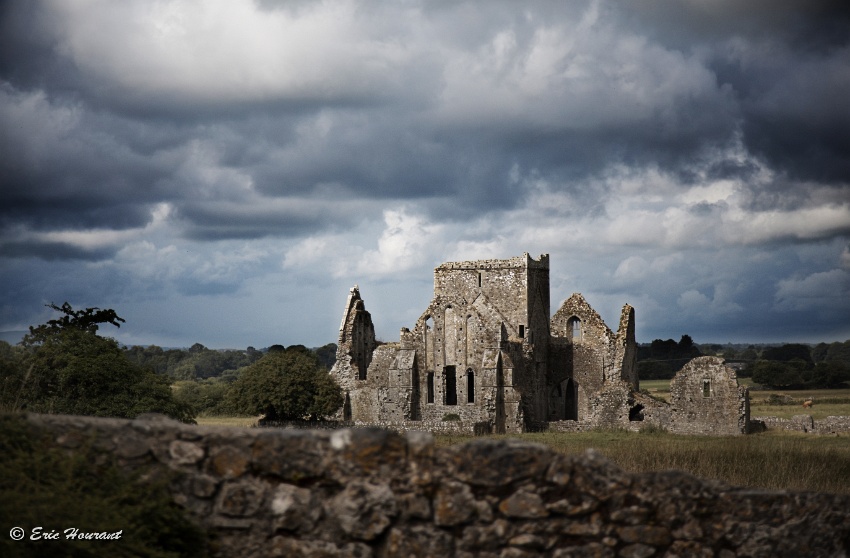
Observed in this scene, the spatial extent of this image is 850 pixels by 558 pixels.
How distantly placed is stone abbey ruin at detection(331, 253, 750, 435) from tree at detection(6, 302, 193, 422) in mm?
15922

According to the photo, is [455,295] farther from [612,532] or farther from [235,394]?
[612,532]

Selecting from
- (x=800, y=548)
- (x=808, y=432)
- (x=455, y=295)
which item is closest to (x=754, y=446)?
(x=800, y=548)

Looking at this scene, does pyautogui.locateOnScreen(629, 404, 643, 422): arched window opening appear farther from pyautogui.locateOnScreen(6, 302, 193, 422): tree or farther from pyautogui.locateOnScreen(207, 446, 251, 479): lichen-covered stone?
pyautogui.locateOnScreen(207, 446, 251, 479): lichen-covered stone

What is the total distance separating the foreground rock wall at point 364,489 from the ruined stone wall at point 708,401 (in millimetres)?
40264

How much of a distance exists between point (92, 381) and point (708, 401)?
28.4 metres

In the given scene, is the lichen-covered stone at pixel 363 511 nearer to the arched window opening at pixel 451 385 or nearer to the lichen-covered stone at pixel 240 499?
the lichen-covered stone at pixel 240 499

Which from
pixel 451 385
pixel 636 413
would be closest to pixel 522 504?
pixel 451 385

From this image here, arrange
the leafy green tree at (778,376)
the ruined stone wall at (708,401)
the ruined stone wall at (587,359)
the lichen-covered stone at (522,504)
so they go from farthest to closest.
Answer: the leafy green tree at (778,376)
the ruined stone wall at (587,359)
the ruined stone wall at (708,401)
the lichen-covered stone at (522,504)

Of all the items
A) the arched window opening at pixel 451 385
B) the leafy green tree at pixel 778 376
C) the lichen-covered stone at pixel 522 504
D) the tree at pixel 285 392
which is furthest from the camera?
the leafy green tree at pixel 778 376

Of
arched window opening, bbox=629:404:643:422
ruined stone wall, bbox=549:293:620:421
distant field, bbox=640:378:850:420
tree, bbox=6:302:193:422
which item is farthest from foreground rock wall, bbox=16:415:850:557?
distant field, bbox=640:378:850:420

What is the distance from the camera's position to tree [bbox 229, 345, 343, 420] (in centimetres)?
4734

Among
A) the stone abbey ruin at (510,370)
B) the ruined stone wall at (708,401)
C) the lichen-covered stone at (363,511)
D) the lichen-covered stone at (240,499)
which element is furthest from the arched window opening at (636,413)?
the lichen-covered stone at (240,499)

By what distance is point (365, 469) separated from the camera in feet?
25.3

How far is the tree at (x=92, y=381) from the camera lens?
30.6 metres
